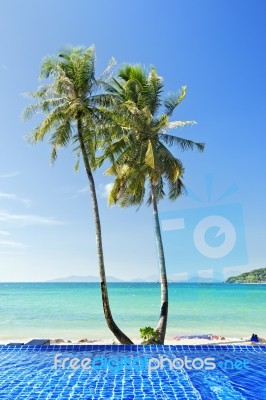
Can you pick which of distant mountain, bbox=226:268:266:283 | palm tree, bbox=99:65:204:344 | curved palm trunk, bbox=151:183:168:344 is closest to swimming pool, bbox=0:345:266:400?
curved palm trunk, bbox=151:183:168:344

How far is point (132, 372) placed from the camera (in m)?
7.66

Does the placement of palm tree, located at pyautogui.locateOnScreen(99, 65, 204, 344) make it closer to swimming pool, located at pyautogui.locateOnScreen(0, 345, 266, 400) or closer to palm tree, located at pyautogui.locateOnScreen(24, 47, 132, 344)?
palm tree, located at pyautogui.locateOnScreen(24, 47, 132, 344)

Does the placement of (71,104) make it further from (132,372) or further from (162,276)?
(132,372)

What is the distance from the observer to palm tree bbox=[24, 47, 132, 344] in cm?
1204

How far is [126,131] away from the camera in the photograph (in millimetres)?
13523


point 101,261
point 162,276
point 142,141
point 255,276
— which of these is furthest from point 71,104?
point 255,276

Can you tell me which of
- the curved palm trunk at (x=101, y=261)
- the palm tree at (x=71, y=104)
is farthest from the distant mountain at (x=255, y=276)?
the palm tree at (x=71, y=104)

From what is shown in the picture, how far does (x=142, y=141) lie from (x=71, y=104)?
9.52 feet

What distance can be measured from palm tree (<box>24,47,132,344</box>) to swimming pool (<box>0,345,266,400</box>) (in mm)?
3770

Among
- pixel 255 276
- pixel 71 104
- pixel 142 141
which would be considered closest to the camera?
pixel 71 104

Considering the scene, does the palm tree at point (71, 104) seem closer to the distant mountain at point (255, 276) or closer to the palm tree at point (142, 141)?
the palm tree at point (142, 141)

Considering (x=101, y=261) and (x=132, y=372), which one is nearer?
(x=132, y=372)

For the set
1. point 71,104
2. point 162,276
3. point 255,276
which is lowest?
point 255,276

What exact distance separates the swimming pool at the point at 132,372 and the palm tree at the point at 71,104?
12.4 feet
